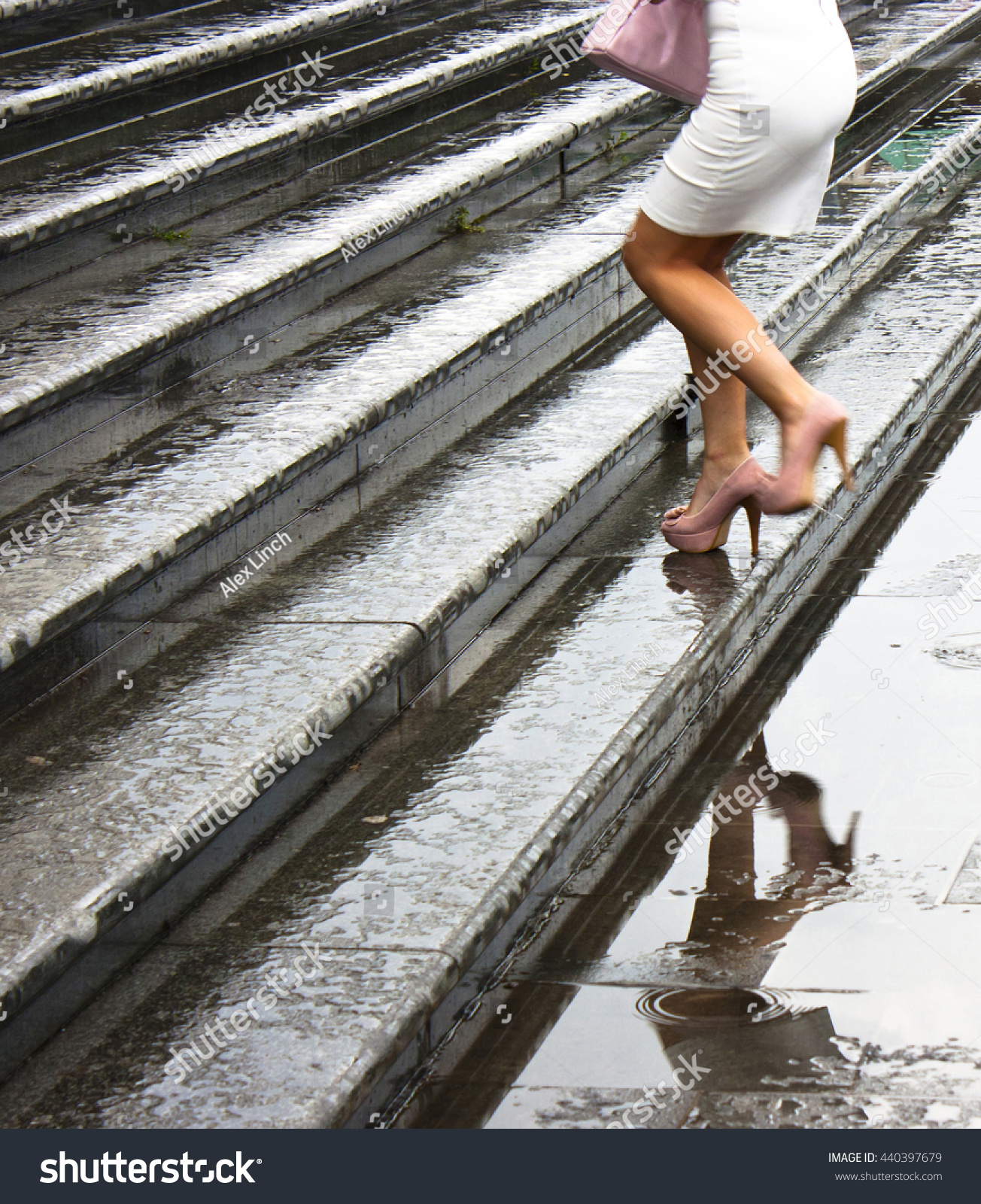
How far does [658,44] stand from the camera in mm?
3250

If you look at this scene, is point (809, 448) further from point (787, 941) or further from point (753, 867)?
point (787, 941)

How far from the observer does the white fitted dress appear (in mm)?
3096

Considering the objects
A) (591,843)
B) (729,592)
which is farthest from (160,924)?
(729,592)

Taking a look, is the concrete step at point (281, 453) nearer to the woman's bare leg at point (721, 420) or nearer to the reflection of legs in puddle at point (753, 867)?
the woman's bare leg at point (721, 420)

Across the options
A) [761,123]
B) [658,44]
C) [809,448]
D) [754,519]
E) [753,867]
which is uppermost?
[658,44]

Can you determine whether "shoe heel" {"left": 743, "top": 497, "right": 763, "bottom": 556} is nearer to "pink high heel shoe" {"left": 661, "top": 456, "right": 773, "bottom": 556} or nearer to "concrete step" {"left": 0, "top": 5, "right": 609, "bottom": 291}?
"pink high heel shoe" {"left": 661, "top": 456, "right": 773, "bottom": 556}

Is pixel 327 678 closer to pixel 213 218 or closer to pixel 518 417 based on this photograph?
pixel 518 417

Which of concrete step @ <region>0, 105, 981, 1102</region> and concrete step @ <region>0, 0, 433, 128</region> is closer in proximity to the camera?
concrete step @ <region>0, 105, 981, 1102</region>

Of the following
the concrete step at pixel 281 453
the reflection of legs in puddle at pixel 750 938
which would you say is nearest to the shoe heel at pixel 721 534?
Result: the reflection of legs in puddle at pixel 750 938

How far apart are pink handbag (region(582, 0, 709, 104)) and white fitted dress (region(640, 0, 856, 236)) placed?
88mm

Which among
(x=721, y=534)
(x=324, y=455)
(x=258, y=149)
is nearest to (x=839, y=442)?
(x=721, y=534)

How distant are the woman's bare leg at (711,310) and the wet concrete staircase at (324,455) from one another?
0.54 meters

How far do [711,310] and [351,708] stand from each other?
1.18 m

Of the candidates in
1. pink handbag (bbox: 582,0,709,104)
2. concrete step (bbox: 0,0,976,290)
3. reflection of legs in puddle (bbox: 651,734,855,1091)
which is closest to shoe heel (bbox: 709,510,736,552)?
reflection of legs in puddle (bbox: 651,734,855,1091)
